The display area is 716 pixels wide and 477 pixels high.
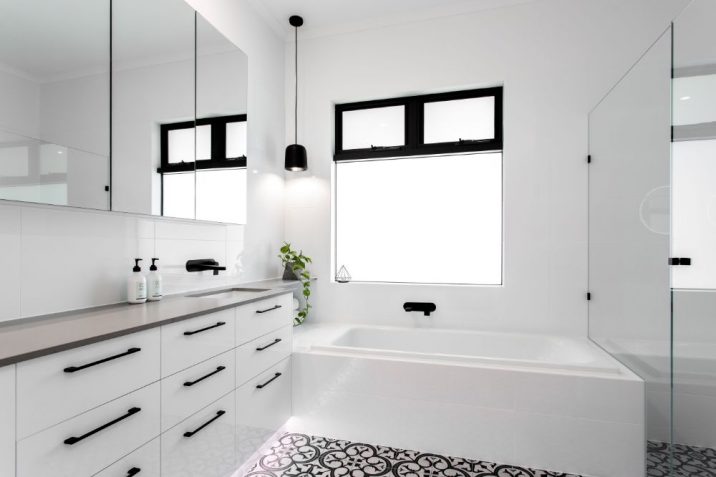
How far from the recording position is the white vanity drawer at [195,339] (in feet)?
4.57

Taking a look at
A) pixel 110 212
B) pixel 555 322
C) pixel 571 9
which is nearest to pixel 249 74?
pixel 110 212

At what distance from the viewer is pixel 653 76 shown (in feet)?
5.69

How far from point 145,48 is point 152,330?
1320mm

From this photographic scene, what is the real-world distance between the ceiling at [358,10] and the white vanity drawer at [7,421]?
9.00ft

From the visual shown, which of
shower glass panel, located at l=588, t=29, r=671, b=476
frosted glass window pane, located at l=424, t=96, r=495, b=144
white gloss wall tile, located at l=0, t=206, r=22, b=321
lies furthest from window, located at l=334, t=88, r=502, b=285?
white gloss wall tile, located at l=0, t=206, r=22, b=321

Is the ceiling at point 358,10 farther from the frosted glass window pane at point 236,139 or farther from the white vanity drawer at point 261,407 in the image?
the white vanity drawer at point 261,407

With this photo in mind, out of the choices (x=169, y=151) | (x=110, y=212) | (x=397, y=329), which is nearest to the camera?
(x=110, y=212)

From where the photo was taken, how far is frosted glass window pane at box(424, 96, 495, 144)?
9.59ft

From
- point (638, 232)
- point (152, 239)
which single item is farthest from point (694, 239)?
point (152, 239)

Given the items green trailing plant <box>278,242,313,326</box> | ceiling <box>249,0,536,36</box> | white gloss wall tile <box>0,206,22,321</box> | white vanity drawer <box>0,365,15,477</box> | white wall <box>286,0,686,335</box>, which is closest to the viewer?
white vanity drawer <box>0,365,15,477</box>

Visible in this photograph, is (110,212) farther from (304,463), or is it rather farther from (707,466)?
(707,466)

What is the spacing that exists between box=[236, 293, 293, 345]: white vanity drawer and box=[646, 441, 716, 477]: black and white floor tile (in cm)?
195

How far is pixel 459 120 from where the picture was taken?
299 cm

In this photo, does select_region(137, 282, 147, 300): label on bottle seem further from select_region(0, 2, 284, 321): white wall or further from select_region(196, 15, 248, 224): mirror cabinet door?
select_region(196, 15, 248, 224): mirror cabinet door
